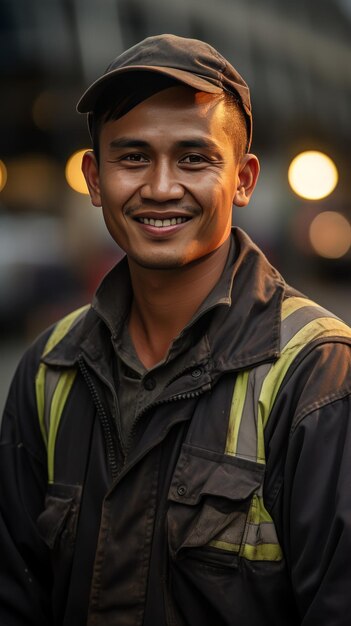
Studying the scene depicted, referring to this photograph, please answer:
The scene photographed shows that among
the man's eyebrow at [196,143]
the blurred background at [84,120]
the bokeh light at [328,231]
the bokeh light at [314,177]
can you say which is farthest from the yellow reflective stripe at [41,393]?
the bokeh light at [328,231]

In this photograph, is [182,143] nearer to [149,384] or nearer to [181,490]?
[149,384]


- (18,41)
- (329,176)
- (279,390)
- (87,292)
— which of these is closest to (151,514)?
(279,390)

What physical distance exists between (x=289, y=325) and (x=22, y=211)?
15.8m

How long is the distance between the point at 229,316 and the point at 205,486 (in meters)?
0.48

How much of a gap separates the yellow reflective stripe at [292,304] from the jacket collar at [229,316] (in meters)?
0.02

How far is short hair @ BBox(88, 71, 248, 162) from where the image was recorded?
8.38ft

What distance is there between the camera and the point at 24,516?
113 inches

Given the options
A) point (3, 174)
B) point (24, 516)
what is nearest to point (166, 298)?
point (24, 516)

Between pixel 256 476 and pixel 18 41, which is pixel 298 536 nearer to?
pixel 256 476

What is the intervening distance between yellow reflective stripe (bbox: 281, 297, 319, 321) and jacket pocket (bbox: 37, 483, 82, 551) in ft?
2.46

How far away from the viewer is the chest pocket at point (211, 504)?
2400 mm

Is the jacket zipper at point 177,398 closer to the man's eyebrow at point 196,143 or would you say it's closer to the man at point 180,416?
the man at point 180,416

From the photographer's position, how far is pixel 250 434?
244cm

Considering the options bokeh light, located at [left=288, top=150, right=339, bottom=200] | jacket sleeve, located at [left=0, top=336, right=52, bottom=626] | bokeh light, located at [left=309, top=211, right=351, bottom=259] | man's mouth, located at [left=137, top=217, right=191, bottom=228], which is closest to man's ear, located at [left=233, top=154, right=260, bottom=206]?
man's mouth, located at [left=137, top=217, right=191, bottom=228]
